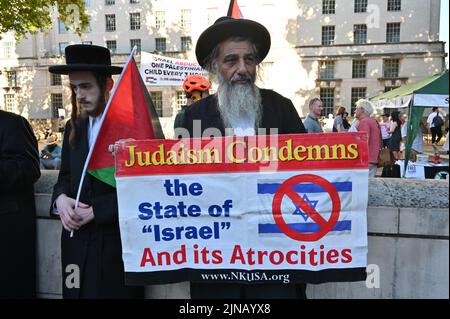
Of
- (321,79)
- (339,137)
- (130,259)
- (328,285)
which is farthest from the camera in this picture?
(321,79)

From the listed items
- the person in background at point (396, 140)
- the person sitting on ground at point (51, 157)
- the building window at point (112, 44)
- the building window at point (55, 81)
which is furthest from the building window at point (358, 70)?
the person sitting on ground at point (51, 157)

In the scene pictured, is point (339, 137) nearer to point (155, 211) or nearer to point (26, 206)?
point (155, 211)

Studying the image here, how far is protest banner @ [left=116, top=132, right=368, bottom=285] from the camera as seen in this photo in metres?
1.94

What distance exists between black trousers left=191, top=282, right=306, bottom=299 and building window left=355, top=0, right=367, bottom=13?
43216mm

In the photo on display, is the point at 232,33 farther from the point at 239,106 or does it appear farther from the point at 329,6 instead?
the point at 329,6

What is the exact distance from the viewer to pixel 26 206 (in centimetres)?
245

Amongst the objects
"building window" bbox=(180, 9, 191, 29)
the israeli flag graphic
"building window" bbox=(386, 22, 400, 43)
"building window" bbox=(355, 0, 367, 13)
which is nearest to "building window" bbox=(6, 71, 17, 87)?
"building window" bbox=(180, 9, 191, 29)

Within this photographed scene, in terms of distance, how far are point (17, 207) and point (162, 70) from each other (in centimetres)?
642

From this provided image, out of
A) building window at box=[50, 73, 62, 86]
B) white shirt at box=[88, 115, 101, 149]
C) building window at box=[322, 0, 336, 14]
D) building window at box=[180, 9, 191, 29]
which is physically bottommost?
white shirt at box=[88, 115, 101, 149]

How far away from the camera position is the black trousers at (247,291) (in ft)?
6.73

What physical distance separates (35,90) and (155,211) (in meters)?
47.9

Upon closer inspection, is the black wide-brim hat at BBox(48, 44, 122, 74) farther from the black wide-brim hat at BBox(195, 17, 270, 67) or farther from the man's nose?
the black wide-brim hat at BBox(195, 17, 270, 67)

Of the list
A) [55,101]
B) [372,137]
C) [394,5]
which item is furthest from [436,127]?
[55,101]
